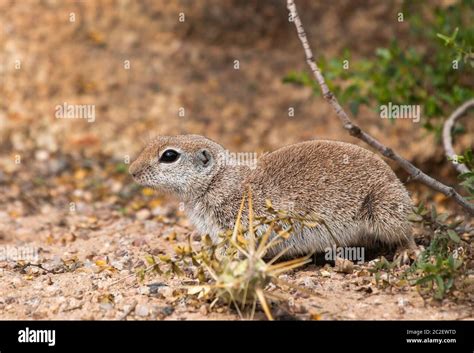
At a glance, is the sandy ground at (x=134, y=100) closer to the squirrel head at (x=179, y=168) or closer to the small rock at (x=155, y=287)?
the squirrel head at (x=179, y=168)

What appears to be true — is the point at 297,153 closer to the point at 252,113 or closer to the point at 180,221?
the point at 180,221

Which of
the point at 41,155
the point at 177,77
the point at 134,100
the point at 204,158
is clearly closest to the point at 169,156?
the point at 204,158

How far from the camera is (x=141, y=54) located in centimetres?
1027

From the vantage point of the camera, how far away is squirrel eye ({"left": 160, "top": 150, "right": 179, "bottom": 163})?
5.85m

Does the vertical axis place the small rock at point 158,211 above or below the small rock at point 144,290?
above

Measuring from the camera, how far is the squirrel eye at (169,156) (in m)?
5.85

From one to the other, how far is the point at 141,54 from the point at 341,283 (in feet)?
19.7
